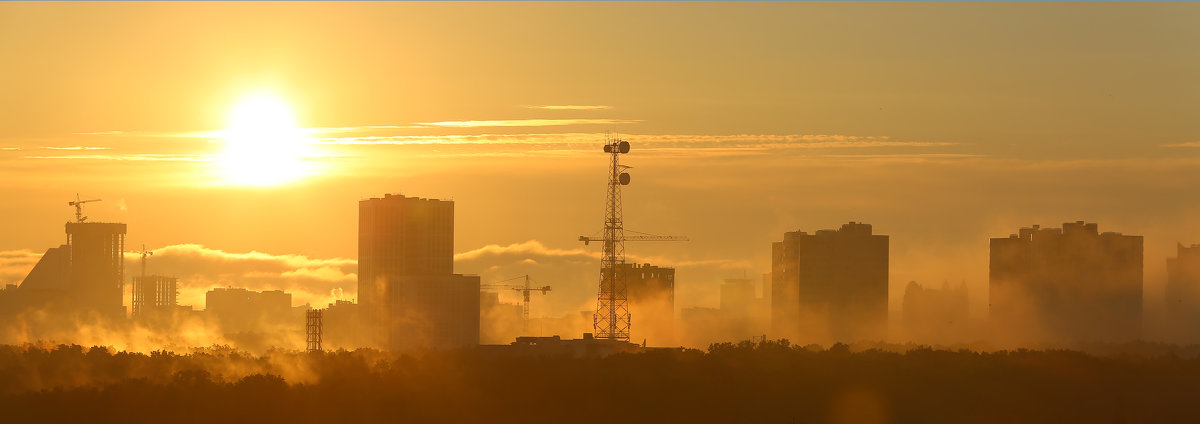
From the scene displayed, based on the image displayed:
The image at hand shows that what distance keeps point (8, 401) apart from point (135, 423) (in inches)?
561

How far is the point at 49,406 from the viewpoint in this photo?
19838 centimetres

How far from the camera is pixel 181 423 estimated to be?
19875cm

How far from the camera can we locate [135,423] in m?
196

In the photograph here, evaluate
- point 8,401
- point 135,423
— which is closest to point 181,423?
point 135,423

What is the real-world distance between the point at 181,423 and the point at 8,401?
1790cm

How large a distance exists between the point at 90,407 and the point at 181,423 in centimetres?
956

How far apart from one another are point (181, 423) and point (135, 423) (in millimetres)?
4766

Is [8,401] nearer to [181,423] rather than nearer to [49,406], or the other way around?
[49,406]

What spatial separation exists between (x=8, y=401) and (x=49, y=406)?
15.6 ft

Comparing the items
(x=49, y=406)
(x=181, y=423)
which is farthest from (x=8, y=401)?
(x=181, y=423)

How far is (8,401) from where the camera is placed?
655 feet

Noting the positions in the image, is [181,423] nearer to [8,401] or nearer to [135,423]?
[135,423]
